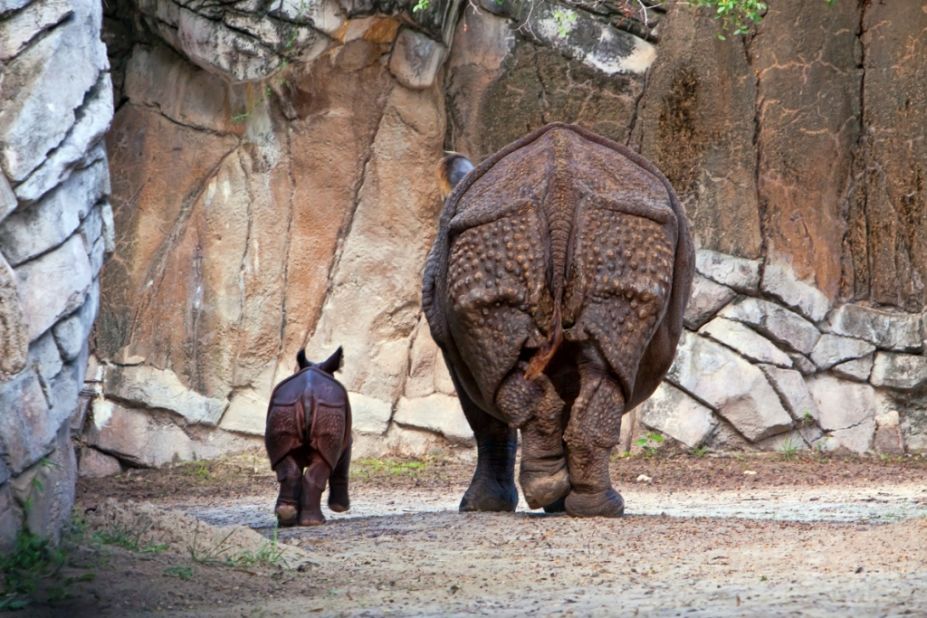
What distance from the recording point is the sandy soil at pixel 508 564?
4.71 m

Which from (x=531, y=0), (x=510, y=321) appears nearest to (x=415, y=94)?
(x=531, y=0)

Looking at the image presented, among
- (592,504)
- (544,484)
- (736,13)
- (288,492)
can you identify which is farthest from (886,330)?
(288,492)

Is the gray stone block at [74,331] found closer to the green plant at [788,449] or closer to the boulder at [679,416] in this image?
the boulder at [679,416]

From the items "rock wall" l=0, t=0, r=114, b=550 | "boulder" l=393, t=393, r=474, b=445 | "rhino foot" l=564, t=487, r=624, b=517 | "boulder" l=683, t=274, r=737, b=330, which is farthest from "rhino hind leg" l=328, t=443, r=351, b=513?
"boulder" l=683, t=274, r=737, b=330

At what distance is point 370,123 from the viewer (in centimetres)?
1323

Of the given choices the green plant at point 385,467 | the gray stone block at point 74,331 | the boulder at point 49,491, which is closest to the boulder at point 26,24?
the gray stone block at point 74,331

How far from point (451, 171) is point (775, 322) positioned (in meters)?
4.89

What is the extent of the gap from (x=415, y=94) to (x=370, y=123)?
48cm

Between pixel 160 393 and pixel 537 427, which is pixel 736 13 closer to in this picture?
pixel 160 393

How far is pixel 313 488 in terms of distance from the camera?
25.9 feet

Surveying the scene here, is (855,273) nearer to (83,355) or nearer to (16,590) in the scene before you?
(83,355)

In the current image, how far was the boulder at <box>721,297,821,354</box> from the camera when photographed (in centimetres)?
1304

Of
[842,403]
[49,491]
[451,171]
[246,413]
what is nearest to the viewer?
[49,491]

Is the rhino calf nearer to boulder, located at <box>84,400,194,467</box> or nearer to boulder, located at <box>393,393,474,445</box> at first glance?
boulder, located at <box>84,400,194,467</box>
